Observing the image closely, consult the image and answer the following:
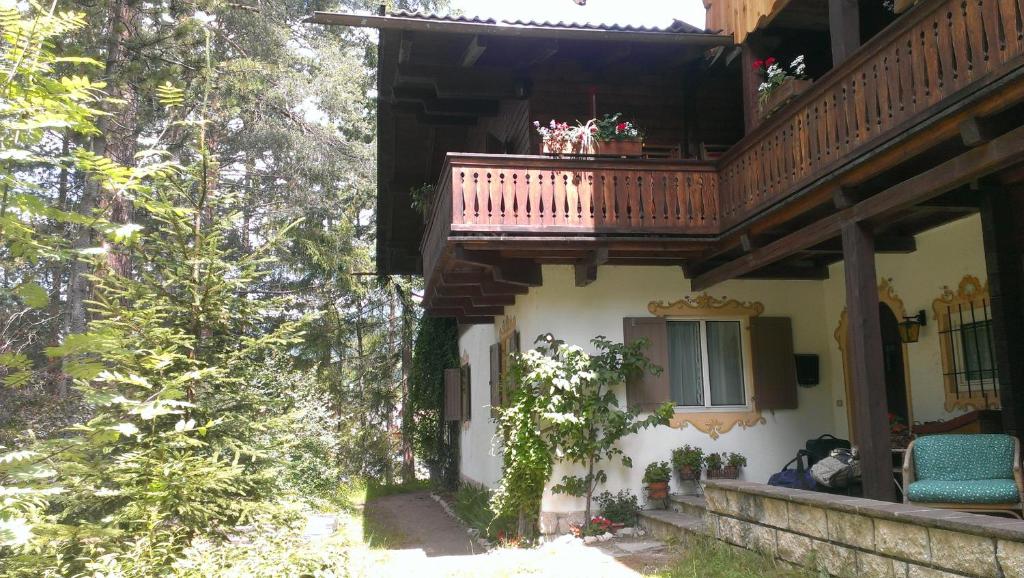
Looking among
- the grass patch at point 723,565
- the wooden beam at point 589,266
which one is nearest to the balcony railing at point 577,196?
the wooden beam at point 589,266

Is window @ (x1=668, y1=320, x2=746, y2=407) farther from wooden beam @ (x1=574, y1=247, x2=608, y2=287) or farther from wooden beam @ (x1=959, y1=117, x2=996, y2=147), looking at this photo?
wooden beam @ (x1=959, y1=117, x2=996, y2=147)

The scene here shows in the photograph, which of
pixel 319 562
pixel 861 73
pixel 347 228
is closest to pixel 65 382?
pixel 347 228

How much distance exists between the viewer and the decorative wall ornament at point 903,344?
31.4ft

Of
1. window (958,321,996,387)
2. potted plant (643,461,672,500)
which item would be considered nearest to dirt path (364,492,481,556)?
potted plant (643,461,672,500)

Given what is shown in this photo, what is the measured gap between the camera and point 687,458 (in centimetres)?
1023

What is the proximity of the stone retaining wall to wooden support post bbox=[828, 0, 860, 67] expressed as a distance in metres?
3.92

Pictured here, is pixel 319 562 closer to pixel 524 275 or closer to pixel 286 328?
pixel 286 328

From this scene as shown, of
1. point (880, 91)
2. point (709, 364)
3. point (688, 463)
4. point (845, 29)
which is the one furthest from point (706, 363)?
point (880, 91)

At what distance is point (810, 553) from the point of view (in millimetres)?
6520

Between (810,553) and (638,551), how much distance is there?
8.05ft

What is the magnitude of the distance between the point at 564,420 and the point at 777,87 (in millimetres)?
4324

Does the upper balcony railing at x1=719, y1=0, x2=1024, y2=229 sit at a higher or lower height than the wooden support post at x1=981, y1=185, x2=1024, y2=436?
higher

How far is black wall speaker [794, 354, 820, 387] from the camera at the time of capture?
36.0ft

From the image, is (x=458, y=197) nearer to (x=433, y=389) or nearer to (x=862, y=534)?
(x=862, y=534)
